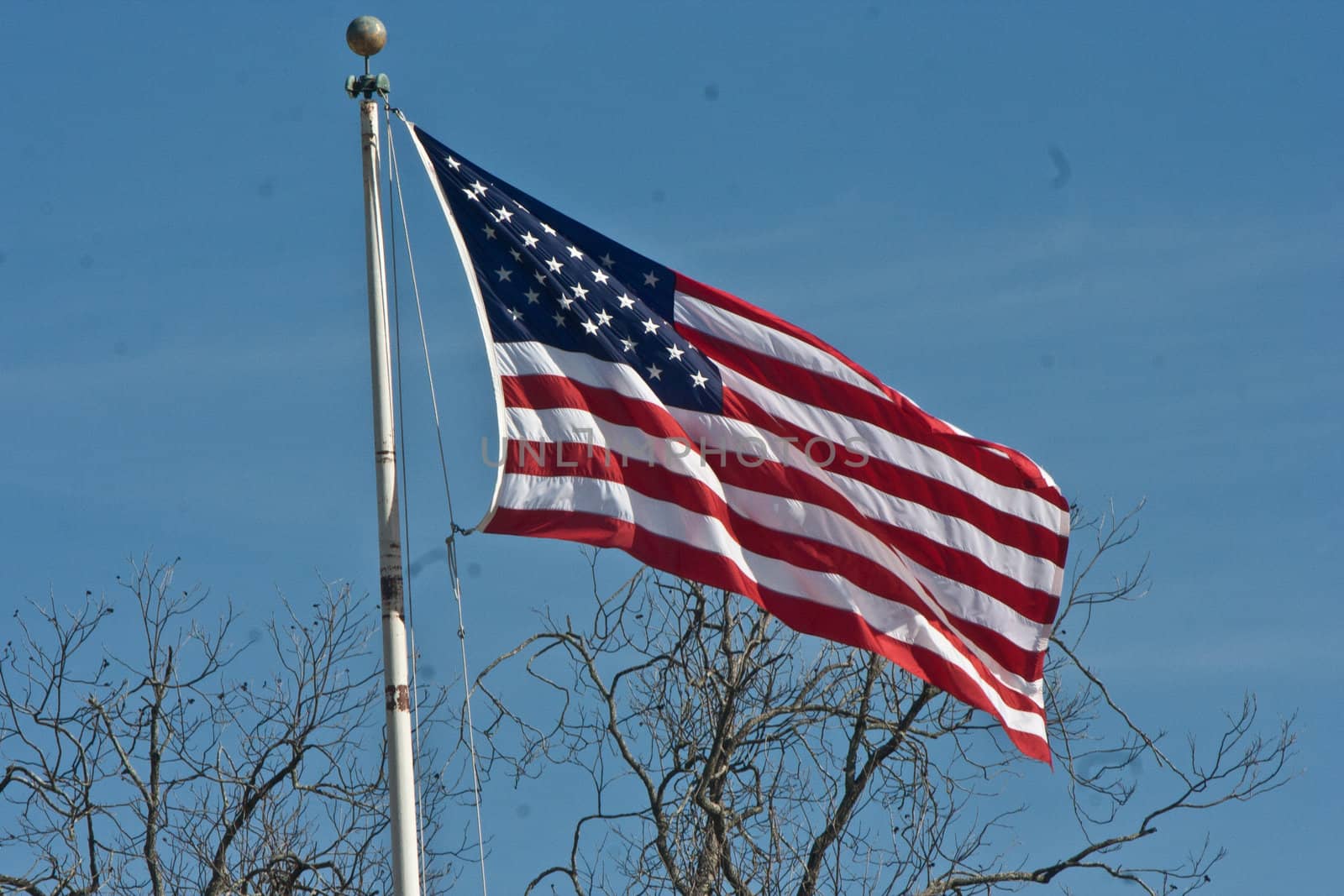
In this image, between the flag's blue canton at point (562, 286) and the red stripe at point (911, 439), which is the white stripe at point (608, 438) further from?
the red stripe at point (911, 439)

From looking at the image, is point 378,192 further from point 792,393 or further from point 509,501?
point 792,393

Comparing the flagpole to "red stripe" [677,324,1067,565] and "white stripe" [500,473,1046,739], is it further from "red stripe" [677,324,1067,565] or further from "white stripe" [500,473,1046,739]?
"red stripe" [677,324,1067,565]

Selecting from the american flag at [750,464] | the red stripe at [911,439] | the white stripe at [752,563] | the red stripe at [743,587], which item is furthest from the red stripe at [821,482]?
the red stripe at [743,587]

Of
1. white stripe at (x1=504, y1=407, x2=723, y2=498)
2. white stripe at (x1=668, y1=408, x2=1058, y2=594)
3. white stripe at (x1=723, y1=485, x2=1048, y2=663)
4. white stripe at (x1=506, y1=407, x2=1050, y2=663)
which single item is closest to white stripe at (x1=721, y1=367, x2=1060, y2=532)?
white stripe at (x1=668, y1=408, x2=1058, y2=594)

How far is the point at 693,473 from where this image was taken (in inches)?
385

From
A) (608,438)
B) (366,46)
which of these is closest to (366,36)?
(366,46)

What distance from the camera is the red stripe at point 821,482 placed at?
31.6 feet

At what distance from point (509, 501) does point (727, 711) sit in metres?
5.14

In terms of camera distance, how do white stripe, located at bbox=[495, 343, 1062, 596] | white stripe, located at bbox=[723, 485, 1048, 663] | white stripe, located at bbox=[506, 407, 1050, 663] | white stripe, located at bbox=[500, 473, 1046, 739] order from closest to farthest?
white stripe, located at bbox=[500, 473, 1046, 739]
white stripe, located at bbox=[506, 407, 1050, 663]
white stripe, located at bbox=[495, 343, 1062, 596]
white stripe, located at bbox=[723, 485, 1048, 663]

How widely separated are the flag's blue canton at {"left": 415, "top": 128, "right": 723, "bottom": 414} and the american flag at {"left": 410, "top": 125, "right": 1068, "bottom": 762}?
0.03ft

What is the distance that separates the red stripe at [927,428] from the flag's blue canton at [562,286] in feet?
0.95

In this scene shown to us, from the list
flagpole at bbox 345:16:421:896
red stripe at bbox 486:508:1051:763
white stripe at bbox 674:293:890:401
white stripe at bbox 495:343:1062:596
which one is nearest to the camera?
flagpole at bbox 345:16:421:896

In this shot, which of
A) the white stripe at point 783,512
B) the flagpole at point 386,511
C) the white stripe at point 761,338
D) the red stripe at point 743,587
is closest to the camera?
the flagpole at point 386,511

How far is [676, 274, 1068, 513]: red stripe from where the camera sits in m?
10.4
